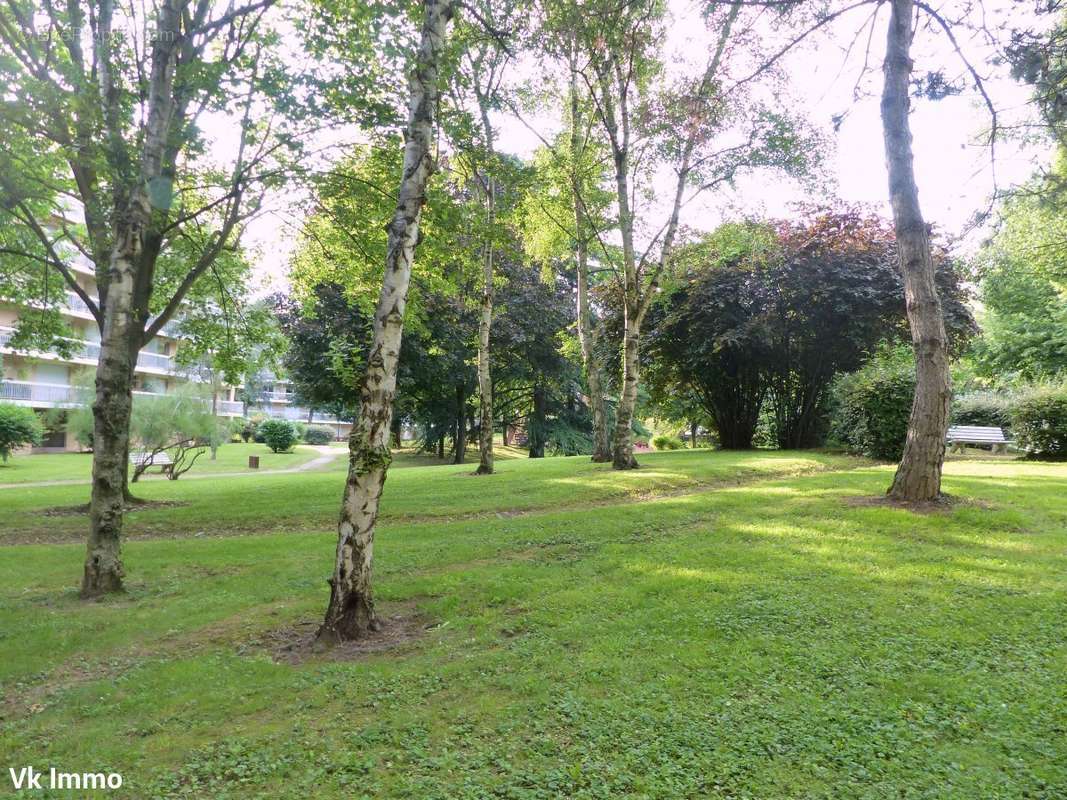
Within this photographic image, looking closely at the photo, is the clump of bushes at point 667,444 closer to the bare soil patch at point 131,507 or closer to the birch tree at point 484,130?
the birch tree at point 484,130

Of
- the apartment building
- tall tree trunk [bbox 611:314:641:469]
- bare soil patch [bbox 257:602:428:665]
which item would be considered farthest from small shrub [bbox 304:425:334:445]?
bare soil patch [bbox 257:602:428:665]

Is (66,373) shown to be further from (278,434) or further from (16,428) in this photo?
(16,428)

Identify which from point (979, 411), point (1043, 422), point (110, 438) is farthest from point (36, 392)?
point (979, 411)

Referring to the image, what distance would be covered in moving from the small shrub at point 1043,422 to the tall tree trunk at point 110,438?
19.7 m

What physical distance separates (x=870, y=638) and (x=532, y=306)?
2426cm

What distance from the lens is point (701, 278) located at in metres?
20.0

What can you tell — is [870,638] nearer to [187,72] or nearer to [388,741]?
[388,741]

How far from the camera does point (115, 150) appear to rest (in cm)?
662

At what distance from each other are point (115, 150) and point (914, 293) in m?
10.2

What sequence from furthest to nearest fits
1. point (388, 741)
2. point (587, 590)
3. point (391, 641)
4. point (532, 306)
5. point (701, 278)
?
point (532, 306) → point (701, 278) → point (587, 590) → point (391, 641) → point (388, 741)

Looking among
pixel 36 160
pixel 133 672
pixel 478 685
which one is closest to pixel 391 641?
pixel 478 685

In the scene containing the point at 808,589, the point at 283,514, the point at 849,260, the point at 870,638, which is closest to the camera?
the point at 870,638

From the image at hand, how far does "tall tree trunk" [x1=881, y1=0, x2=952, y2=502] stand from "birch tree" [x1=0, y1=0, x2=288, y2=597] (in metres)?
8.99

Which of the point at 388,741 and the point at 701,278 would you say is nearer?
the point at 388,741
